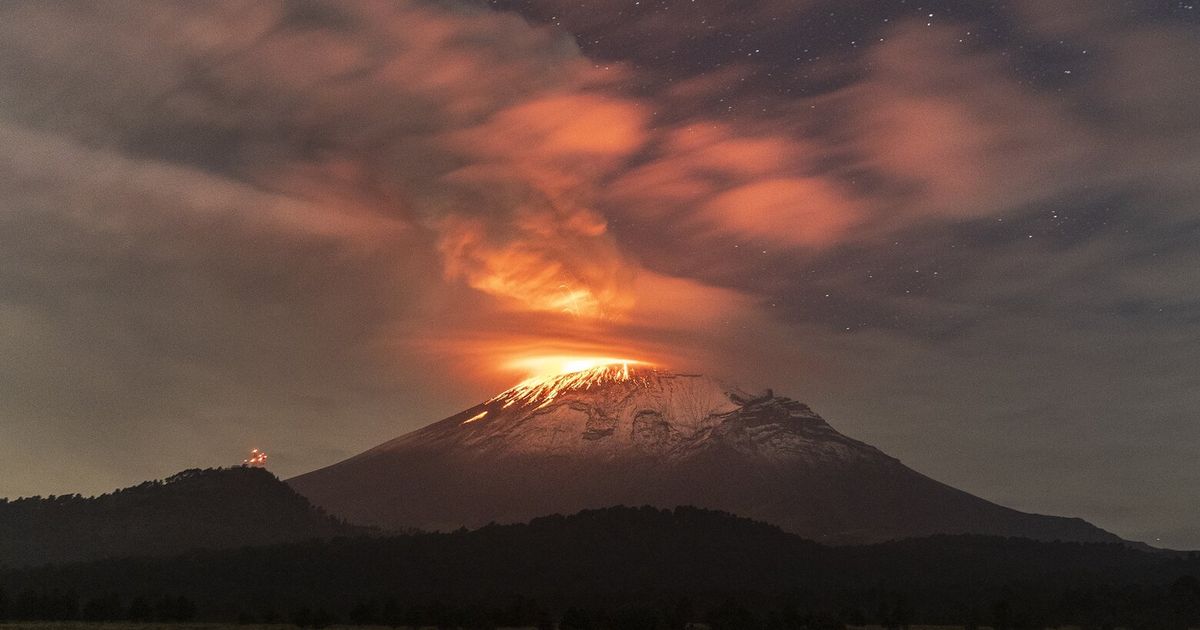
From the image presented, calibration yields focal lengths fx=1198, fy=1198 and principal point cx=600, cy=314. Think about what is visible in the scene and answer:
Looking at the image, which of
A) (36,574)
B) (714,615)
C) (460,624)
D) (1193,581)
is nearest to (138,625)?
(460,624)

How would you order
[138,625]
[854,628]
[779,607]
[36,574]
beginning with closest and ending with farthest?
1. [138,625]
2. [854,628]
3. [779,607]
4. [36,574]

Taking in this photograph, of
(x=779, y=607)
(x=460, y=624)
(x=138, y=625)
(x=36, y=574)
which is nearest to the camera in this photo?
(x=138, y=625)

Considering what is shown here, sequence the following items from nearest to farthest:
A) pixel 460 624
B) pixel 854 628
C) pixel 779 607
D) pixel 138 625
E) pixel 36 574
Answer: pixel 138 625 → pixel 460 624 → pixel 854 628 → pixel 779 607 → pixel 36 574

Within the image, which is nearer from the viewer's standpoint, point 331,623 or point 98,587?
point 331,623

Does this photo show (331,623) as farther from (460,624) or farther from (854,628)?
(854,628)

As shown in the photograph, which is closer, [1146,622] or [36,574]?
[1146,622]

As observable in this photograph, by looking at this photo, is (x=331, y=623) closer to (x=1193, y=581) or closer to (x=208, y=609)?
(x=208, y=609)

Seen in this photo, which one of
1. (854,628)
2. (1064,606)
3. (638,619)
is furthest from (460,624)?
(1064,606)

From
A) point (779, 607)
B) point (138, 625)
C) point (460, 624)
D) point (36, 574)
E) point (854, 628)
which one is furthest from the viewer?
point (36, 574)
